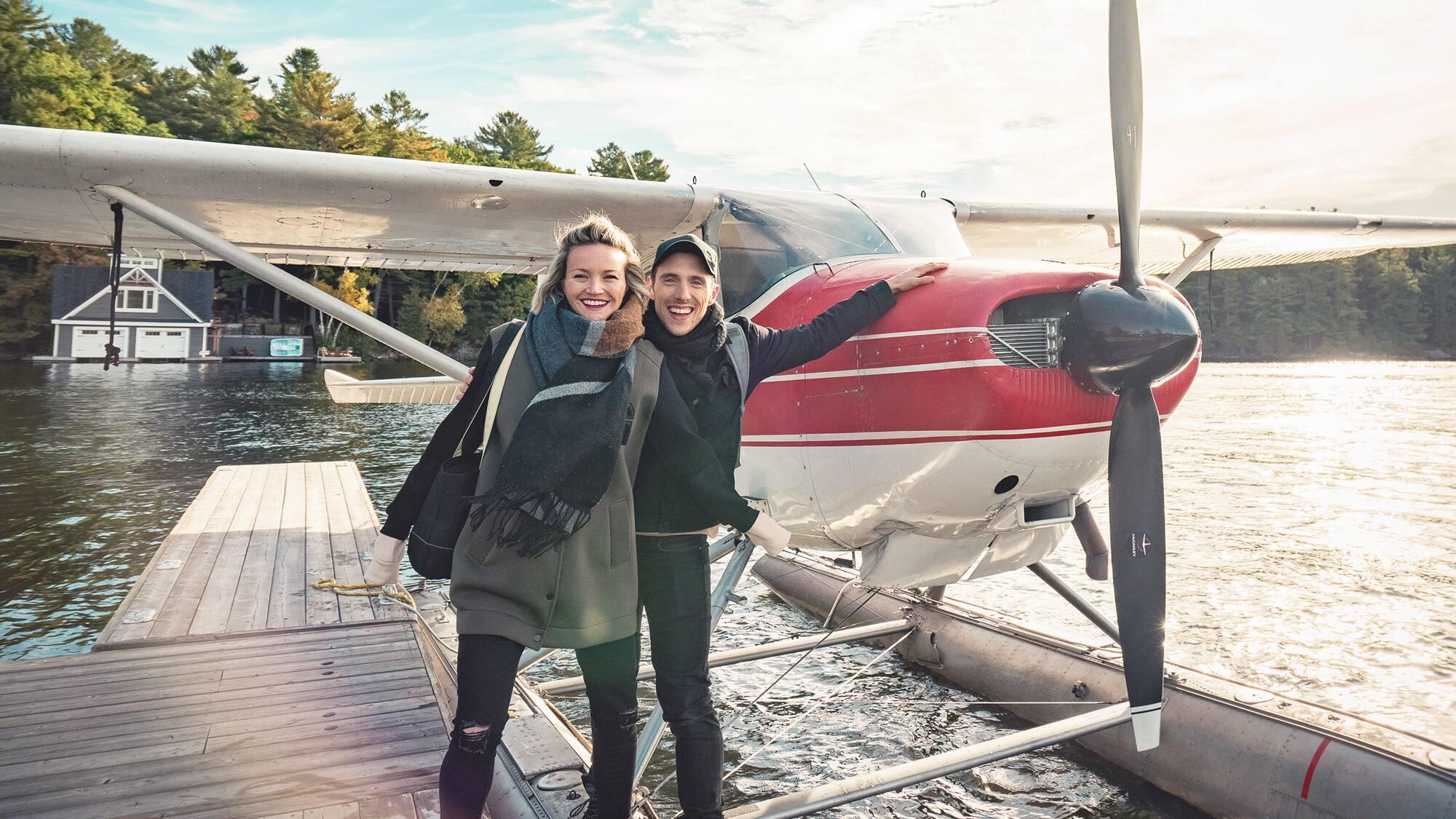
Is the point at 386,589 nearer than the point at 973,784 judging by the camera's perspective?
No

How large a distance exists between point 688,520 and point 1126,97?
2.16 meters

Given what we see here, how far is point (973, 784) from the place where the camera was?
14.1 feet

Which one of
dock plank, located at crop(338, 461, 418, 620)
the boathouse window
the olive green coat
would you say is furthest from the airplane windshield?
the boathouse window

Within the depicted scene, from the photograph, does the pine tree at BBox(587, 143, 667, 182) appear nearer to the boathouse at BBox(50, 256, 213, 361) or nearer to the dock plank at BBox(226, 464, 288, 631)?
the boathouse at BBox(50, 256, 213, 361)

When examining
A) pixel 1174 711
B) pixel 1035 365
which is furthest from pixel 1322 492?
pixel 1035 365

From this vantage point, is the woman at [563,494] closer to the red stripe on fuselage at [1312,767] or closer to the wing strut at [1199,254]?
the red stripe on fuselage at [1312,767]

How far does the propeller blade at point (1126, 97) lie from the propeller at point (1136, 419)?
0.36ft

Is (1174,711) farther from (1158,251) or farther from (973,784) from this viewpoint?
(1158,251)

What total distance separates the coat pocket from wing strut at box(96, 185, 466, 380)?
2506 millimetres

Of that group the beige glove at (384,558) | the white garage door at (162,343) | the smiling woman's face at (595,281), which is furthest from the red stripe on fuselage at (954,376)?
the white garage door at (162,343)

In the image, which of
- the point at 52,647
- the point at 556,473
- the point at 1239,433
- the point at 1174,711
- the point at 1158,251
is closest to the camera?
the point at 556,473

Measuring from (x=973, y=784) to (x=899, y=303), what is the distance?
2797 mm

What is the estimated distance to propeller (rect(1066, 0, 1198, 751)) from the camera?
2.41m

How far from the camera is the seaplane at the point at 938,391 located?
253cm
